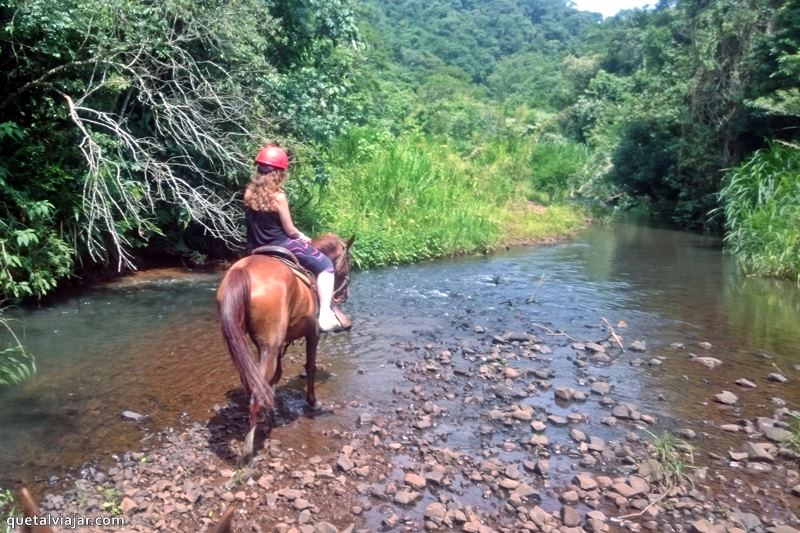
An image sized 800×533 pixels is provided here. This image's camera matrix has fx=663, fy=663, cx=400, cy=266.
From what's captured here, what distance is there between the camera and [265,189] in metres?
5.81

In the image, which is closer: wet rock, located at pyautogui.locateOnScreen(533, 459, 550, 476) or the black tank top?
wet rock, located at pyautogui.locateOnScreen(533, 459, 550, 476)

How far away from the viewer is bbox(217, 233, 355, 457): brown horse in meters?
5.18

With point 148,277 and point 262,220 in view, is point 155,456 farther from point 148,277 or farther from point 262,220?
point 148,277

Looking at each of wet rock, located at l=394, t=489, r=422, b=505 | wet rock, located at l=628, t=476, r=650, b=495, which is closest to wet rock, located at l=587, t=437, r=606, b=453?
wet rock, located at l=628, t=476, r=650, b=495

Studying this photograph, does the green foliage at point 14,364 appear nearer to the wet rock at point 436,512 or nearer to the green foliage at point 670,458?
the wet rock at point 436,512

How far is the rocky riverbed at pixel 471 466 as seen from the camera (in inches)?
181

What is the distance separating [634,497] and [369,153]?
44.5ft

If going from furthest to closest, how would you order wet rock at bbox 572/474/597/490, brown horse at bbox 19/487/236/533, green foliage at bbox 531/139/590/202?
1. green foliage at bbox 531/139/590/202
2. wet rock at bbox 572/474/597/490
3. brown horse at bbox 19/487/236/533

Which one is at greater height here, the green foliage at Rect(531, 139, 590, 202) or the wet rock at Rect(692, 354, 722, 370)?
the green foliage at Rect(531, 139, 590, 202)

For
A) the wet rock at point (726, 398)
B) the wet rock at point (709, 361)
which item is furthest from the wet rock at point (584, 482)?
the wet rock at point (709, 361)

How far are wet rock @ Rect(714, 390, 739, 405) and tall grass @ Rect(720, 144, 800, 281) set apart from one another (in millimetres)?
6768

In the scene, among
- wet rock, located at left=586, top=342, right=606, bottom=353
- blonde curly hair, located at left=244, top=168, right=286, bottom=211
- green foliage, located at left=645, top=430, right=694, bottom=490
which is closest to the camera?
green foliage, located at left=645, top=430, right=694, bottom=490

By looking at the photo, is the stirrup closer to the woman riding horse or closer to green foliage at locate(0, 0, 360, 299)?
the woman riding horse

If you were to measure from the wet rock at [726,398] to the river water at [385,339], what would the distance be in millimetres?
87
